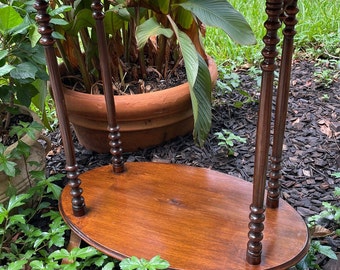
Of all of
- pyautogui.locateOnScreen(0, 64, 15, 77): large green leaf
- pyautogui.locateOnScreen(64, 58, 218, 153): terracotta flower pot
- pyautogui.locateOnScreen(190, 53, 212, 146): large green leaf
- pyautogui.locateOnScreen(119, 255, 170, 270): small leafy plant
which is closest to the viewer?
pyautogui.locateOnScreen(119, 255, 170, 270): small leafy plant

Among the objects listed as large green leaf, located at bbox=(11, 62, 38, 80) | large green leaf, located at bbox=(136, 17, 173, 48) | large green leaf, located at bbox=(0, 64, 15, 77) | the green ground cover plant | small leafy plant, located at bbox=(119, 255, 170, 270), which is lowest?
small leafy plant, located at bbox=(119, 255, 170, 270)

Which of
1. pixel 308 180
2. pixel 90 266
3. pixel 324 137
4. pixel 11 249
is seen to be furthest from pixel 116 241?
pixel 324 137

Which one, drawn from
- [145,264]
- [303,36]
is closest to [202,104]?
[145,264]

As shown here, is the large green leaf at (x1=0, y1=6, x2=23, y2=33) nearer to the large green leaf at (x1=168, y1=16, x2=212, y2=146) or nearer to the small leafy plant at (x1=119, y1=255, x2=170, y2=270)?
the large green leaf at (x1=168, y1=16, x2=212, y2=146)

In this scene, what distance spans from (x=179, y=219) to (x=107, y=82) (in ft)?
1.63

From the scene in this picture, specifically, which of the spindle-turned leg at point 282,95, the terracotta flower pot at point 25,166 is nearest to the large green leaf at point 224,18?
the spindle-turned leg at point 282,95

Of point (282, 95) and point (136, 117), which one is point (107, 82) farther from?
point (282, 95)

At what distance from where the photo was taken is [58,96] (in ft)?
4.23

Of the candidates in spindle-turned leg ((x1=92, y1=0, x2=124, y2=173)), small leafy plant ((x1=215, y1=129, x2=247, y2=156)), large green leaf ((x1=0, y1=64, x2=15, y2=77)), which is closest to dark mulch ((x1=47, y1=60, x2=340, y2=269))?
small leafy plant ((x1=215, y1=129, x2=247, y2=156))

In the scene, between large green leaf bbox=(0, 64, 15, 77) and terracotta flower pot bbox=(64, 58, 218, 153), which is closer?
large green leaf bbox=(0, 64, 15, 77)

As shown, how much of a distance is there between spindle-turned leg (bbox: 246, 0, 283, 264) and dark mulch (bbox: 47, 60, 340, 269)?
17.1 inches

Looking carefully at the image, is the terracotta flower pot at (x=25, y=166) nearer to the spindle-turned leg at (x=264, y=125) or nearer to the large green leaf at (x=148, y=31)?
the large green leaf at (x=148, y=31)

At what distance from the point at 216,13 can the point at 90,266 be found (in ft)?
3.04

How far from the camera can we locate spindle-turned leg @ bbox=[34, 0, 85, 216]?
1.18 metres
